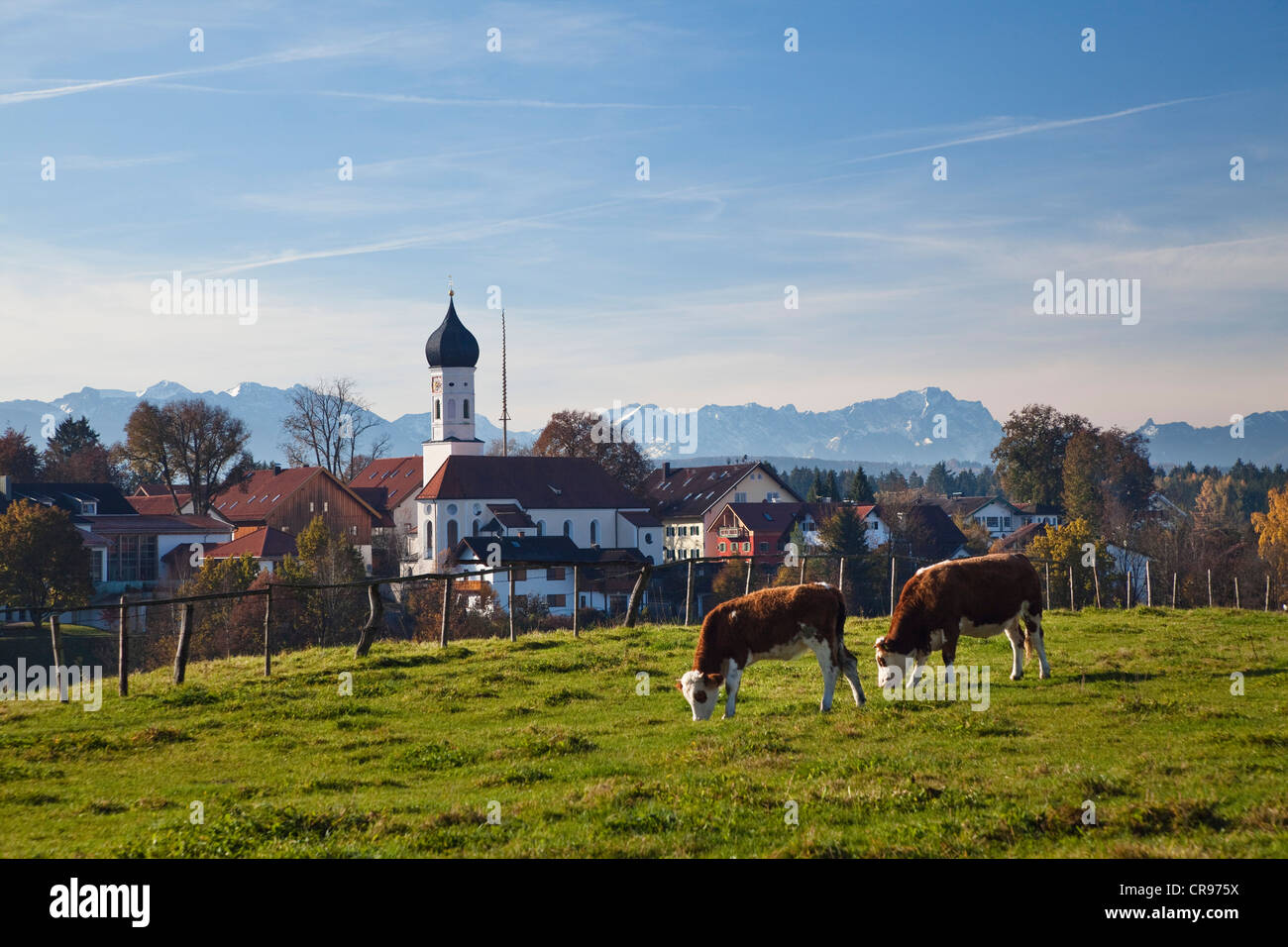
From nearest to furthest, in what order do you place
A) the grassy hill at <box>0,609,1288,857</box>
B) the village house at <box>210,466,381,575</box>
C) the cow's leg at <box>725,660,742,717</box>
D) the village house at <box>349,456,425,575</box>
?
1. the grassy hill at <box>0,609,1288,857</box>
2. the cow's leg at <box>725,660,742,717</box>
3. the village house at <box>210,466,381,575</box>
4. the village house at <box>349,456,425,575</box>

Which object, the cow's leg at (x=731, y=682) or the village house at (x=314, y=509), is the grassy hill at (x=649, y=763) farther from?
the village house at (x=314, y=509)

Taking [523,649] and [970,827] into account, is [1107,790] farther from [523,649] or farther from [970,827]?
[523,649]

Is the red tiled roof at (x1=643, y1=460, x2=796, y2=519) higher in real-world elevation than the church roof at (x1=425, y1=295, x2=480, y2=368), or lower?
lower

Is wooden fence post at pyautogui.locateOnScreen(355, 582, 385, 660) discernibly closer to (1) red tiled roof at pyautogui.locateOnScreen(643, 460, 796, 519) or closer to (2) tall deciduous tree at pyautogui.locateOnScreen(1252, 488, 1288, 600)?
(2) tall deciduous tree at pyautogui.locateOnScreen(1252, 488, 1288, 600)

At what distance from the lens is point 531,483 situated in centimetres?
11281

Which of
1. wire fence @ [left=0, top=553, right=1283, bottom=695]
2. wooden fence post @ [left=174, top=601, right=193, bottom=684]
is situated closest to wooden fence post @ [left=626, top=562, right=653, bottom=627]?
wire fence @ [left=0, top=553, right=1283, bottom=695]

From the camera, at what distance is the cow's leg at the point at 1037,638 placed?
18328 mm

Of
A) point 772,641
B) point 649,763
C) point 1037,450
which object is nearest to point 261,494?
point 1037,450

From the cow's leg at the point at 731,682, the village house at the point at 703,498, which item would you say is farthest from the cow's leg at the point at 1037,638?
the village house at the point at 703,498

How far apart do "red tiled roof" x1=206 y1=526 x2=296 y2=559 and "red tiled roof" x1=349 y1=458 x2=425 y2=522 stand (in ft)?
106

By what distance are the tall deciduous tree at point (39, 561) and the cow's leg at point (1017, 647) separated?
58321mm

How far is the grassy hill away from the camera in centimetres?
973

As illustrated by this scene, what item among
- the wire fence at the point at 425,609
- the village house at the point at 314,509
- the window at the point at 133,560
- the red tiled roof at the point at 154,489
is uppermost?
the red tiled roof at the point at 154,489
